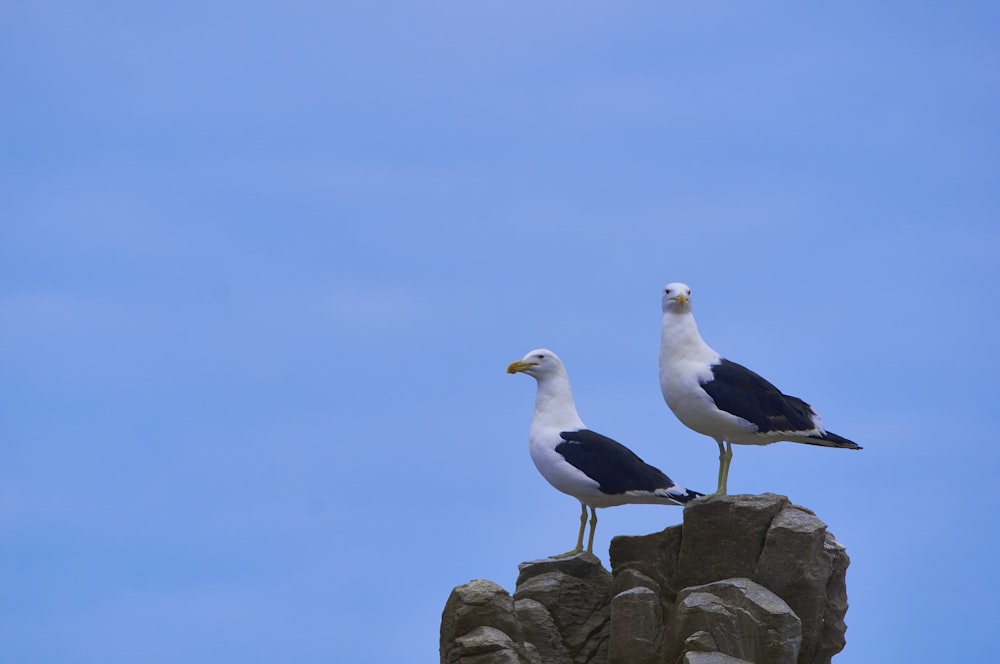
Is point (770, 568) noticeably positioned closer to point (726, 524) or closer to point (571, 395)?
point (726, 524)

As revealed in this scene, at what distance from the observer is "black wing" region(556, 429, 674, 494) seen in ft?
79.9

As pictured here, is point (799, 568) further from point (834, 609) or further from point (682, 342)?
point (682, 342)

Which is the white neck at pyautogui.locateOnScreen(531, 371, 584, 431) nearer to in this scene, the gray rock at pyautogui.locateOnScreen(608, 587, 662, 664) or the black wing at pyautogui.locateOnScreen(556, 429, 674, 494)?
the black wing at pyautogui.locateOnScreen(556, 429, 674, 494)

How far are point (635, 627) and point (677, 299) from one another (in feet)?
15.7

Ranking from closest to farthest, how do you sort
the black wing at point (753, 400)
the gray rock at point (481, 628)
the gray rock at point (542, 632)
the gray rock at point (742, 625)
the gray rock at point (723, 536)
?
the gray rock at point (481, 628), the gray rock at point (742, 625), the gray rock at point (723, 536), the gray rock at point (542, 632), the black wing at point (753, 400)

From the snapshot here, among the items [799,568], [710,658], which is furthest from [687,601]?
[799,568]

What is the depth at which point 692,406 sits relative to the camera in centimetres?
2409

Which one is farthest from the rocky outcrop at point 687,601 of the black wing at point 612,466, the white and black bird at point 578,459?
the black wing at point 612,466

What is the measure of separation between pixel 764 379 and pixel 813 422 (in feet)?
3.02

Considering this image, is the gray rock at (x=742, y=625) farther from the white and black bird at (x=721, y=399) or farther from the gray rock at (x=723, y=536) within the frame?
the white and black bird at (x=721, y=399)

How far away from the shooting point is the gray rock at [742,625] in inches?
867

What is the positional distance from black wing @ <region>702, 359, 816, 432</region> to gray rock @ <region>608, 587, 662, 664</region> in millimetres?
2834

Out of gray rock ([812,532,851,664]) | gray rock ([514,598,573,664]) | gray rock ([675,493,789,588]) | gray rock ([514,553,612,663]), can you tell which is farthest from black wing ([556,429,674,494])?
gray rock ([812,532,851,664])

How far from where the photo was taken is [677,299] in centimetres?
2466
